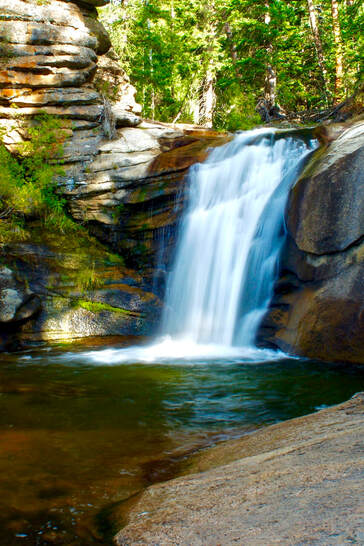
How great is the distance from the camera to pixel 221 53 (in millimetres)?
19812

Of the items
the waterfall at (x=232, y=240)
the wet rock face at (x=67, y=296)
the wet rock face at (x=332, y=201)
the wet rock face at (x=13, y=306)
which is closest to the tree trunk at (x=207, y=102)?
the waterfall at (x=232, y=240)

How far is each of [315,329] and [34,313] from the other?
18.8 feet

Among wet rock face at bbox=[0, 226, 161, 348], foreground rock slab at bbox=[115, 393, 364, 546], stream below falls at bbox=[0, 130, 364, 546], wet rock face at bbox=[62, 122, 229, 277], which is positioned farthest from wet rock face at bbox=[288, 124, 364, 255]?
foreground rock slab at bbox=[115, 393, 364, 546]

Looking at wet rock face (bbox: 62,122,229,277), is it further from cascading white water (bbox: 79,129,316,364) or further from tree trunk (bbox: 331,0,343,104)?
tree trunk (bbox: 331,0,343,104)

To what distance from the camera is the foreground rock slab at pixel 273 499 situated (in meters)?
1.88

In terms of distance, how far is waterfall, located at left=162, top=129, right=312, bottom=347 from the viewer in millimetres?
9359

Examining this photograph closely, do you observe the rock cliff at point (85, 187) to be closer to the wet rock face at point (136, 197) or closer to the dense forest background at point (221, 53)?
the wet rock face at point (136, 197)

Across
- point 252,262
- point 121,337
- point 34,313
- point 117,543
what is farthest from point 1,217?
point 117,543

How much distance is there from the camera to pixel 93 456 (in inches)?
157

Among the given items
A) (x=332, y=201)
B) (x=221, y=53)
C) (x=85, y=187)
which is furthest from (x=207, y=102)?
(x=332, y=201)

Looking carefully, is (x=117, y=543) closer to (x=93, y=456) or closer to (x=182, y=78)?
(x=93, y=456)

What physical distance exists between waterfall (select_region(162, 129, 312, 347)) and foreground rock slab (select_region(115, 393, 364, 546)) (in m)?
5.92

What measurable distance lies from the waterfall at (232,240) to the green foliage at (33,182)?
3337 millimetres

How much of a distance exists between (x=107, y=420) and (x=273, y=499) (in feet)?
10.1
